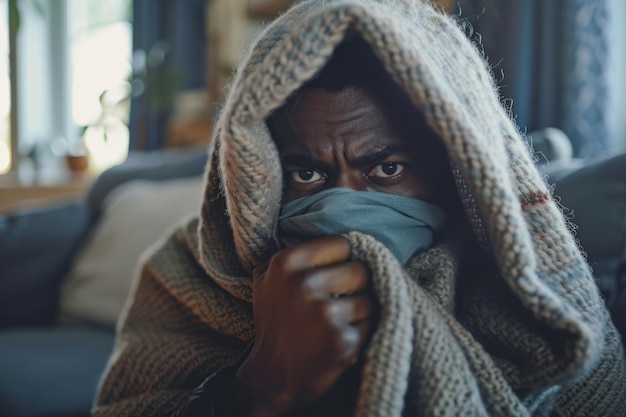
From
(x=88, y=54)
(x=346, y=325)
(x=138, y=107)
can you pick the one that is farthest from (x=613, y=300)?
(x=88, y=54)

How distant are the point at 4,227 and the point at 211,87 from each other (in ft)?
5.76

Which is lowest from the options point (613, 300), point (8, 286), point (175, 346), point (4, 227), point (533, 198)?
point (8, 286)

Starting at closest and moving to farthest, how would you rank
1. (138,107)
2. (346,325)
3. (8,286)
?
(346,325) < (8,286) < (138,107)

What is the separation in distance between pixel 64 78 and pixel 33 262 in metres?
2.77

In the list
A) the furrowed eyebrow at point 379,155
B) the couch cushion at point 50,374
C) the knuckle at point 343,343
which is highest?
the furrowed eyebrow at point 379,155

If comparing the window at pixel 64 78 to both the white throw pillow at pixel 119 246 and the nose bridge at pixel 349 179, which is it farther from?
the nose bridge at pixel 349 179

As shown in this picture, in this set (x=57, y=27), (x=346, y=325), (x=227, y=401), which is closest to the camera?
(x=346, y=325)

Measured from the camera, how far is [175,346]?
0.92 m

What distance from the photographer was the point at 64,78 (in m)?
4.30

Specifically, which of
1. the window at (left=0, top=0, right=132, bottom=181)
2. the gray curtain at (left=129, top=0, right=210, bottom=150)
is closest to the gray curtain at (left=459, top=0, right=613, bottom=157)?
the gray curtain at (left=129, top=0, right=210, bottom=150)

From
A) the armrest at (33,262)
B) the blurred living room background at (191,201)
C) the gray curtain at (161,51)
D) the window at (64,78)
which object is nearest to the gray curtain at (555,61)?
the blurred living room background at (191,201)

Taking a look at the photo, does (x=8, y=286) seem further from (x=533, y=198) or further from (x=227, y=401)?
(x=533, y=198)

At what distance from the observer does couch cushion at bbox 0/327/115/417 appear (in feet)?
4.42

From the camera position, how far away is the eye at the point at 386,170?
771 millimetres
